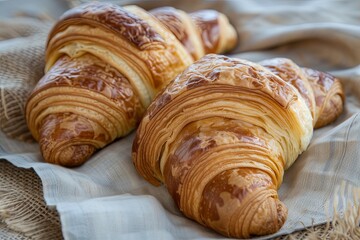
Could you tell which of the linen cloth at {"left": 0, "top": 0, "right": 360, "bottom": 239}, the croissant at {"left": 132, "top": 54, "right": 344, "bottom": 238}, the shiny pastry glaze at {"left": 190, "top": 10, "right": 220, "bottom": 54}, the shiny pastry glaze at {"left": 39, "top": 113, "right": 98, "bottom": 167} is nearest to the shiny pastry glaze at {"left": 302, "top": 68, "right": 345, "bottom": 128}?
the linen cloth at {"left": 0, "top": 0, "right": 360, "bottom": 239}

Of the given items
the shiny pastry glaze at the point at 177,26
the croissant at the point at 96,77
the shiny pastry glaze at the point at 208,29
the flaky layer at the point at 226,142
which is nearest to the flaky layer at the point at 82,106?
the croissant at the point at 96,77

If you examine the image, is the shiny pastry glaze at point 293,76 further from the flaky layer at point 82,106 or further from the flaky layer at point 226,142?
the flaky layer at point 82,106

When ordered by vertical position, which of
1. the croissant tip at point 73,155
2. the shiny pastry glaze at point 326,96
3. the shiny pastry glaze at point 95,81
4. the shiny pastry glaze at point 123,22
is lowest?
the croissant tip at point 73,155

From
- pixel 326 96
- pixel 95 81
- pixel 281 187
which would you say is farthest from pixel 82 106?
pixel 326 96

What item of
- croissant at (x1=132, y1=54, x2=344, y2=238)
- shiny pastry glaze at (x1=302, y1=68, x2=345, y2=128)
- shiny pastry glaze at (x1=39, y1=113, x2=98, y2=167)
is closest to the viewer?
croissant at (x1=132, y1=54, x2=344, y2=238)

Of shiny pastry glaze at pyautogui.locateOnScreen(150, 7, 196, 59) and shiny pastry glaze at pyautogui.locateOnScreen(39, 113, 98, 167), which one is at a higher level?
shiny pastry glaze at pyautogui.locateOnScreen(150, 7, 196, 59)

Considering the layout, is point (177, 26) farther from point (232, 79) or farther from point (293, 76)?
point (232, 79)

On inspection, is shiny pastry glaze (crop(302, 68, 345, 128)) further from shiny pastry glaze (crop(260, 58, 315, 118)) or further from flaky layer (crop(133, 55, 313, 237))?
flaky layer (crop(133, 55, 313, 237))
